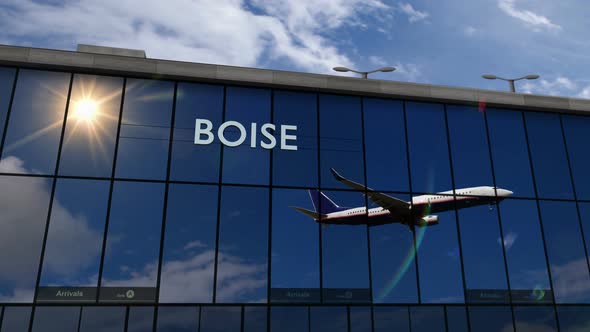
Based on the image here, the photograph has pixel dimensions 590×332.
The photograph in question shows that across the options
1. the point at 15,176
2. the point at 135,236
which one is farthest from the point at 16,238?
the point at 135,236

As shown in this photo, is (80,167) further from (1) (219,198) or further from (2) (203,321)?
(2) (203,321)

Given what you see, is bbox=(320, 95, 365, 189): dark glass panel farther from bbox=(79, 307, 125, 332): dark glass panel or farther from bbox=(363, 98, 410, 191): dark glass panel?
bbox=(79, 307, 125, 332): dark glass panel

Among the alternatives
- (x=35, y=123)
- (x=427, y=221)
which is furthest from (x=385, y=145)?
(x=35, y=123)

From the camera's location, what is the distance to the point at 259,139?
2352 centimetres

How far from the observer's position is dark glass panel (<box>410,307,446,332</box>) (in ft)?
72.8

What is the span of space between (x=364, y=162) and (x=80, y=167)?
12.5 m

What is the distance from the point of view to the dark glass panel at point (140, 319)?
65.7 ft

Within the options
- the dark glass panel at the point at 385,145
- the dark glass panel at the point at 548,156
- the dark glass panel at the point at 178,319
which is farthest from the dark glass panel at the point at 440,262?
the dark glass panel at the point at 178,319

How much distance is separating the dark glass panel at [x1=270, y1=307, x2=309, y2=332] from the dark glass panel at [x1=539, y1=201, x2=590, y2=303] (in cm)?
1201

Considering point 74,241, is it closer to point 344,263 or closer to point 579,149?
point 344,263

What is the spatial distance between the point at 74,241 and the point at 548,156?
2274cm

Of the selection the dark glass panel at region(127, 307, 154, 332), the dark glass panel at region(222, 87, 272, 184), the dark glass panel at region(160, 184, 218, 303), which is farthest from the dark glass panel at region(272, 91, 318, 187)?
the dark glass panel at region(127, 307, 154, 332)

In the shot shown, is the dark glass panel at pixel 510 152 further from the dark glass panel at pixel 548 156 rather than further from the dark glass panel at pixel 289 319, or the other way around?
the dark glass panel at pixel 289 319

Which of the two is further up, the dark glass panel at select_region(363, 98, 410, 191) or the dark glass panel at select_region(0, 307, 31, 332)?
Result: the dark glass panel at select_region(363, 98, 410, 191)
